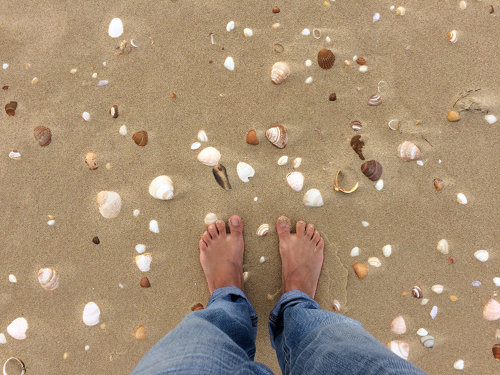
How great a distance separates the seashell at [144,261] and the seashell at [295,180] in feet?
2.94

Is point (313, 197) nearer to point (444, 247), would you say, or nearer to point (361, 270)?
point (361, 270)

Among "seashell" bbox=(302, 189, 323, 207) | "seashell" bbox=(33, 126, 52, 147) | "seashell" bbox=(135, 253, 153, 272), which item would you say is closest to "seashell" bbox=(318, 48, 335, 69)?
"seashell" bbox=(302, 189, 323, 207)

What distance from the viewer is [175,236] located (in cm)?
170

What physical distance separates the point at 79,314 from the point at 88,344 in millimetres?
178

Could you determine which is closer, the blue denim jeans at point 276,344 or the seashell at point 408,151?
the blue denim jeans at point 276,344

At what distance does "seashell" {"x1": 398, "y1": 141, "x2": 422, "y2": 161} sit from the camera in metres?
1.64

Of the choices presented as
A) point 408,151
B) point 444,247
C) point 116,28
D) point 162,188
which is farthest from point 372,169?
point 116,28

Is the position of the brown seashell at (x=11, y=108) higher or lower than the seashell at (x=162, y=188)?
higher

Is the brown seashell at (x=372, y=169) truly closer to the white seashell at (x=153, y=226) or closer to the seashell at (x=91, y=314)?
the white seashell at (x=153, y=226)

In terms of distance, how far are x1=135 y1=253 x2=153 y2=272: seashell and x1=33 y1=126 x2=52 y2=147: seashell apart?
843mm

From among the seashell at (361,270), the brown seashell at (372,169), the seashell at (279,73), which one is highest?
the seashell at (279,73)

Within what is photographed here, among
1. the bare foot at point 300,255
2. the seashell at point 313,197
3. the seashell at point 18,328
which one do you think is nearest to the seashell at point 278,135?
the seashell at point 313,197

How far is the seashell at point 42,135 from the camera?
5.51ft

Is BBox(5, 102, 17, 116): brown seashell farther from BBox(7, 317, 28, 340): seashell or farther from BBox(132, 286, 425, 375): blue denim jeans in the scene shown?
BBox(132, 286, 425, 375): blue denim jeans
